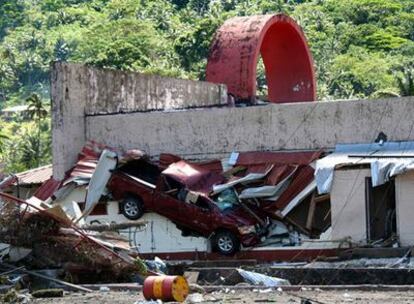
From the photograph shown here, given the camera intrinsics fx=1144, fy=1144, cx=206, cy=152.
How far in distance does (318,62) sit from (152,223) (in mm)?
74162

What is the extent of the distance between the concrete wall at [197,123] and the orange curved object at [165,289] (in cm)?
1097

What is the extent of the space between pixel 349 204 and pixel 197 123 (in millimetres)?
5066

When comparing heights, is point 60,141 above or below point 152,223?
above

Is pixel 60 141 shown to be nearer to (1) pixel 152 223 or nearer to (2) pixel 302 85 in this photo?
(1) pixel 152 223

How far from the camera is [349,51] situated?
10625 centimetres

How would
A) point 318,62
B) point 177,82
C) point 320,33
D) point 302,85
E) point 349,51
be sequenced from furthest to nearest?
point 320,33, point 349,51, point 318,62, point 302,85, point 177,82

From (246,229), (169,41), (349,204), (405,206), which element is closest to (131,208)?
(246,229)

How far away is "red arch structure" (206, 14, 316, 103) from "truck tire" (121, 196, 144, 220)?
7.63 meters

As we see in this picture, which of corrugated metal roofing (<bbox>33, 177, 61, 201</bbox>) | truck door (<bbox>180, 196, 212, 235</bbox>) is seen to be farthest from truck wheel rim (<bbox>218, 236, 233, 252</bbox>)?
corrugated metal roofing (<bbox>33, 177, 61, 201</bbox>)

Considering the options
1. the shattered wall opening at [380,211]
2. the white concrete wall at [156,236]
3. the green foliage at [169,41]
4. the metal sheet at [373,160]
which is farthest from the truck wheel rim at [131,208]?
the green foliage at [169,41]

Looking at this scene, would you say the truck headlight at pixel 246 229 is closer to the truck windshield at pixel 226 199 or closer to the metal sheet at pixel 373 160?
the truck windshield at pixel 226 199

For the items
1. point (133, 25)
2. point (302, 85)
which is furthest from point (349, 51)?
point (302, 85)

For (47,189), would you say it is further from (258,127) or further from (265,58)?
(265,58)

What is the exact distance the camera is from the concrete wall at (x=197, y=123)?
85.2 feet
